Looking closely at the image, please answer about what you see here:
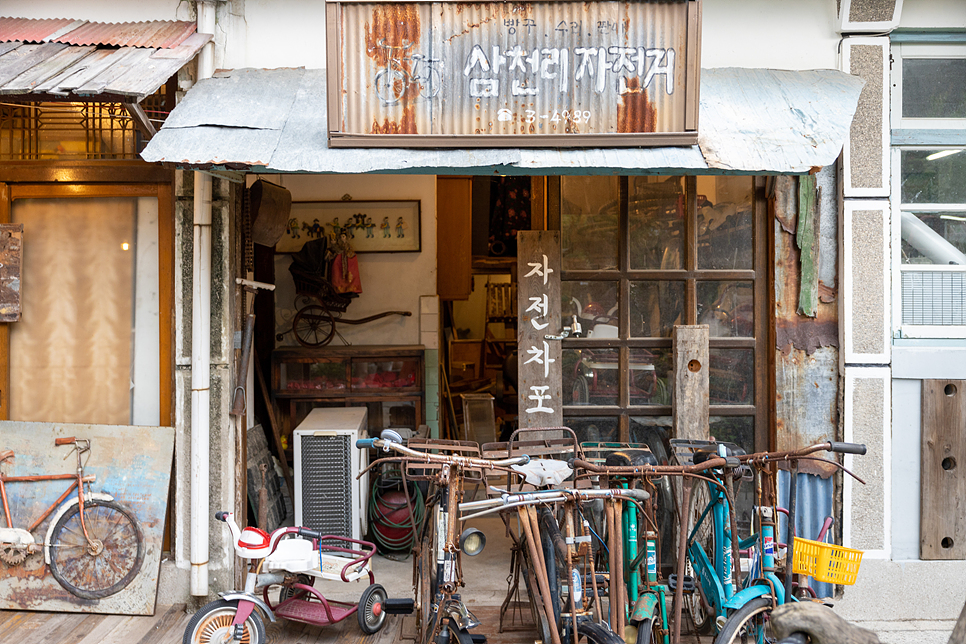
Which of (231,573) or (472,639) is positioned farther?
(231,573)

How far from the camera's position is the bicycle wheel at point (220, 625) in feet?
14.5

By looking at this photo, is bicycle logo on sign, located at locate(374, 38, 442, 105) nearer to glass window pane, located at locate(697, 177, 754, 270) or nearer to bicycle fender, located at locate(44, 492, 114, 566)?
glass window pane, located at locate(697, 177, 754, 270)

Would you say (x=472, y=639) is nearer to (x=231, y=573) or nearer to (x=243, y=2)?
(x=231, y=573)

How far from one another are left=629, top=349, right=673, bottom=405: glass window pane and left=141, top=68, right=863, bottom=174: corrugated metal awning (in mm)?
1730

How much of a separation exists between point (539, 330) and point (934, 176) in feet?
11.1

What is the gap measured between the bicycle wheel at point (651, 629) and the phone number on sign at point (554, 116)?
10.6ft

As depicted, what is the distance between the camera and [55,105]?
5.72 m

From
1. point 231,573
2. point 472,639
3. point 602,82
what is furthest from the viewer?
point 231,573

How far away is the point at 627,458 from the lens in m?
4.73

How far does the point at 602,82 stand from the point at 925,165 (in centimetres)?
285

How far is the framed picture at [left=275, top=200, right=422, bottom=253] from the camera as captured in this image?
831 centimetres

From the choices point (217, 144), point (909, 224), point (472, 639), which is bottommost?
point (472, 639)

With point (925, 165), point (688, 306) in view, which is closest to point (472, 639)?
point (688, 306)

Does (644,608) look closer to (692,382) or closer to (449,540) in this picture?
(449,540)
